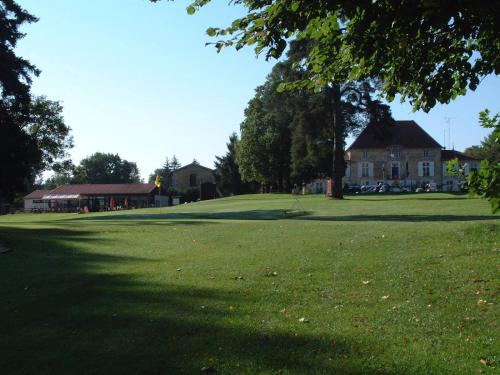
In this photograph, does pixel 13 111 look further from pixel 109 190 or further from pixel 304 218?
pixel 109 190

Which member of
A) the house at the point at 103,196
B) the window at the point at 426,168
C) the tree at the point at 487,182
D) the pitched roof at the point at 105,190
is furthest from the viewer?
the pitched roof at the point at 105,190

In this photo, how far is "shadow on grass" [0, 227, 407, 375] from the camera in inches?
208

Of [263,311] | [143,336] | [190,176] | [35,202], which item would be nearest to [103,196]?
[35,202]

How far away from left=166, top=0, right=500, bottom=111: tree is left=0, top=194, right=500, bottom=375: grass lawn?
2842 millimetres

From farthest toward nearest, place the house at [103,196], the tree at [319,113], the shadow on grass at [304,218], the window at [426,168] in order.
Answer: the house at [103,196] < the window at [426,168] < the tree at [319,113] < the shadow on grass at [304,218]

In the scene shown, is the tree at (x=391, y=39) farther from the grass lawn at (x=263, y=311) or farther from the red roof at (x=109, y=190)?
the red roof at (x=109, y=190)

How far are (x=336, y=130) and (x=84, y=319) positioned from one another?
1568 inches

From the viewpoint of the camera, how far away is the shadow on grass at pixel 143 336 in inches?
208

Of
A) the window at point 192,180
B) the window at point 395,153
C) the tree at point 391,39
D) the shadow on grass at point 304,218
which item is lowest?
the shadow on grass at point 304,218

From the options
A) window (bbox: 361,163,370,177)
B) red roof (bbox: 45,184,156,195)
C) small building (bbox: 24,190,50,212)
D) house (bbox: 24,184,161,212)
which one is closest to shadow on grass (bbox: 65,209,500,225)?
window (bbox: 361,163,370,177)

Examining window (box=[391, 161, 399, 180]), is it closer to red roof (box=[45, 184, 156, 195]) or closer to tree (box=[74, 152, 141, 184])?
red roof (box=[45, 184, 156, 195])

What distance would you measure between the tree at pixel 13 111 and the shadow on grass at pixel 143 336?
1700 centimetres

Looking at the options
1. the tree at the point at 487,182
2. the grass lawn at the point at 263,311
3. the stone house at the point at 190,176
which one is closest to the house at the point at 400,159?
the stone house at the point at 190,176

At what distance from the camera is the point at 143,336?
20.5 feet
